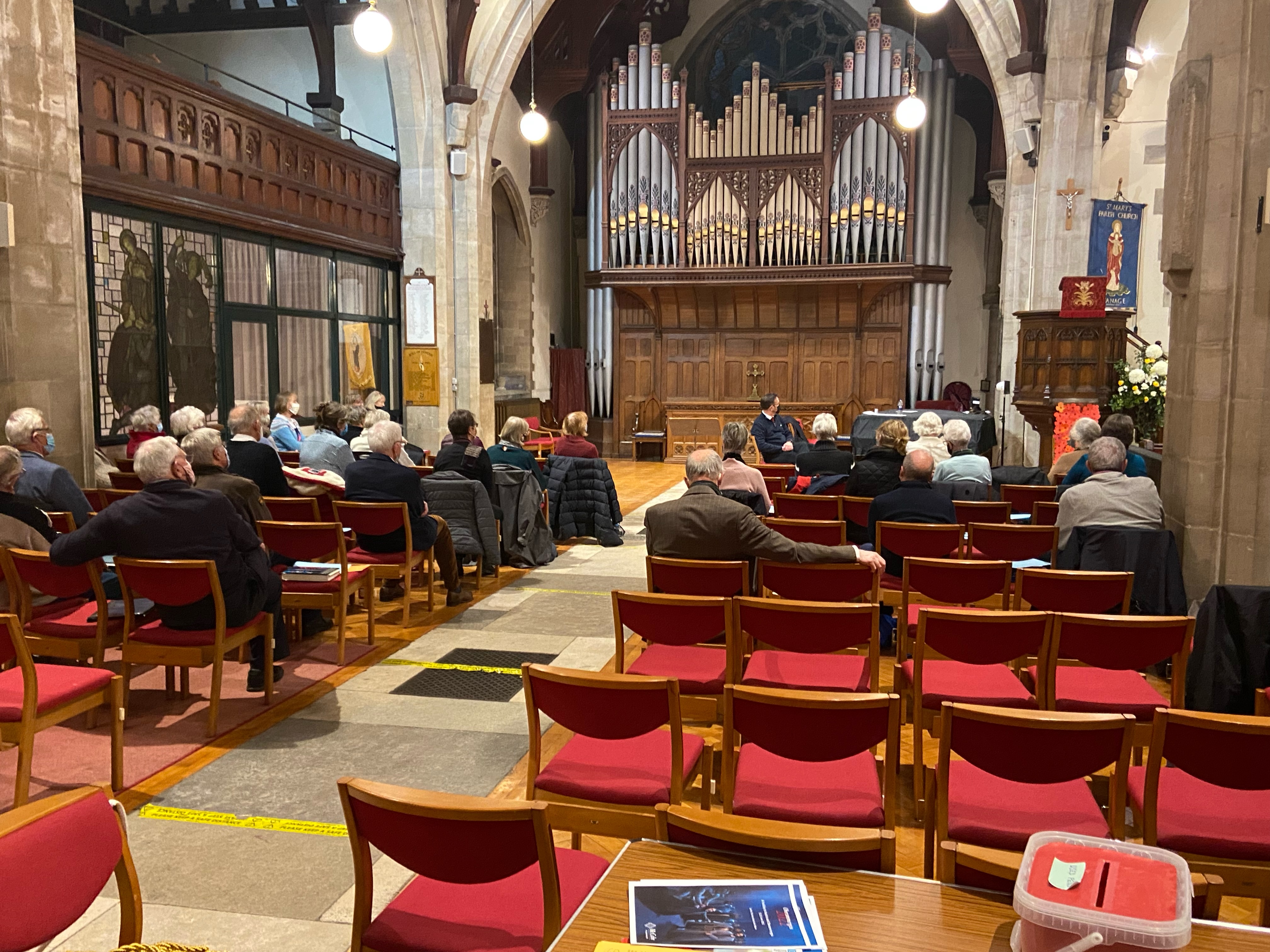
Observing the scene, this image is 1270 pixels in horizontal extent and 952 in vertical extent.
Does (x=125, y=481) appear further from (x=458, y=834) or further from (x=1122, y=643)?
(x=1122, y=643)

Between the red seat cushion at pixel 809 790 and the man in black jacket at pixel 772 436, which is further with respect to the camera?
the man in black jacket at pixel 772 436

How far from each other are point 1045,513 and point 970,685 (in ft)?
9.81

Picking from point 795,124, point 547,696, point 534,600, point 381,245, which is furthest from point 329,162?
point 547,696

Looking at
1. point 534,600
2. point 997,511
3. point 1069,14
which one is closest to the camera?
point 997,511

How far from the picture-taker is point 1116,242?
10.8m

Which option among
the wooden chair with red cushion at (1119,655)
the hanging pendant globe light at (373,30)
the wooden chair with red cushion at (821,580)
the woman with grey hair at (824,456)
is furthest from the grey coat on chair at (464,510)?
the wooden chair with red cushion at (1119,655)

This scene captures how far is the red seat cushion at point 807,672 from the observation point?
353 cm

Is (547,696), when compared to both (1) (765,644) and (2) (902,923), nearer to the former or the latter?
(2) (902,923)

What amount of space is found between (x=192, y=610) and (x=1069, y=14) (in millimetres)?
10960

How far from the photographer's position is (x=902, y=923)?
5.18ft

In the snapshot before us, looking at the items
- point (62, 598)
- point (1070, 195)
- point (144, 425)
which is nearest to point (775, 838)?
point (62, 598)

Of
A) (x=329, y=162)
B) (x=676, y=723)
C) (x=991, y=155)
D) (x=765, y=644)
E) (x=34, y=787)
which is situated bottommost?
(x=34, y=787)

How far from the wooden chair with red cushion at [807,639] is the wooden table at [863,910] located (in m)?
1.61

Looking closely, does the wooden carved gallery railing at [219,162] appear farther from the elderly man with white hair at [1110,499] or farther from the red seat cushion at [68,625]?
the elderly man with white hair at [1110,499]
